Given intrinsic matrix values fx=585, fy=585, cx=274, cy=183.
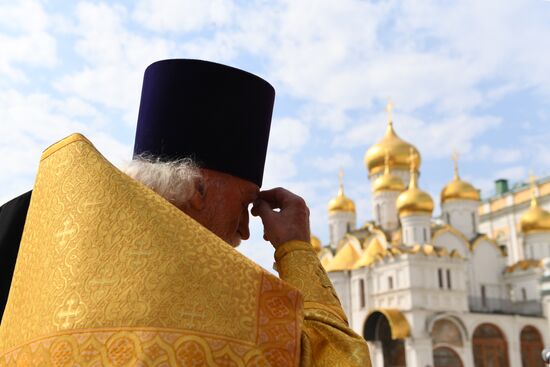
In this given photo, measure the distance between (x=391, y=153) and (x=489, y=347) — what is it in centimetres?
1071

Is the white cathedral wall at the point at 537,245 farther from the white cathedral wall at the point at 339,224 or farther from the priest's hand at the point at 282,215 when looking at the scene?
the priest's hand at the point at 282,215

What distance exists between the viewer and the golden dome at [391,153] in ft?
99.0

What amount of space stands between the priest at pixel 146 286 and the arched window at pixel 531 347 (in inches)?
1030

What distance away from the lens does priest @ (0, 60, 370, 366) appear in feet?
3.47

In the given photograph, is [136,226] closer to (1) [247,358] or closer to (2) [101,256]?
(2) [101,256]

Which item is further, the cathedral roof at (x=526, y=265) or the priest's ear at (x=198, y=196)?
the cathedral roof at (x=526, y=265)

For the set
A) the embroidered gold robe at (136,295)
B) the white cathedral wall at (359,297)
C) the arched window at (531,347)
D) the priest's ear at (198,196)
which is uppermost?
the white cathedral wall at (359,297)

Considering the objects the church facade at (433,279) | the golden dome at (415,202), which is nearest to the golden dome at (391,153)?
the church facade at (433,279)

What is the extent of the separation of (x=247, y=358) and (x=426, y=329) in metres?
23.0

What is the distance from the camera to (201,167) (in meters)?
1.52

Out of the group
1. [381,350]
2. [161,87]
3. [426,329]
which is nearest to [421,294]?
[426,329]

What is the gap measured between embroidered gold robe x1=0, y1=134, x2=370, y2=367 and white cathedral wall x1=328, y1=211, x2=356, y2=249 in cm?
3153

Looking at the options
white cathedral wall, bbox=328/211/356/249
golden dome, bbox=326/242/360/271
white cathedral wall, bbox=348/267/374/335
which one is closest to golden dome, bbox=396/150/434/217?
white cathedral wall, bbox=348/267/374/335

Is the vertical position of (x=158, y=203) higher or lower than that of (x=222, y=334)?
higher
